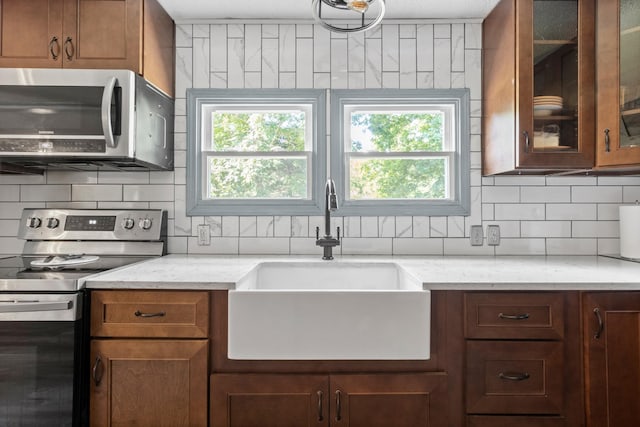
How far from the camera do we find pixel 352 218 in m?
2.28

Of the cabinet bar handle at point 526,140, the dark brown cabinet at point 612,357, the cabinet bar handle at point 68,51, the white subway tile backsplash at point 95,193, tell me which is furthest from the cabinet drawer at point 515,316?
the cabinet bar handle at point 68,51

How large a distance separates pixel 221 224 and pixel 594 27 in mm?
2094

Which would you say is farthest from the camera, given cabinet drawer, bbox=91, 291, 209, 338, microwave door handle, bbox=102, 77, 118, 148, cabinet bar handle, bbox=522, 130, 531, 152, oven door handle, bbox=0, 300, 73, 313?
cabinet bar handle, bbox=522, 130, 531, 152

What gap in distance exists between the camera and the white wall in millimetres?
2256

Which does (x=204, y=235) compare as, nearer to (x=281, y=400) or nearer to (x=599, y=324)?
(x=281, y=400)

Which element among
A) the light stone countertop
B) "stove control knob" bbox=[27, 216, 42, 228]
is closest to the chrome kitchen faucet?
the light stone countertop

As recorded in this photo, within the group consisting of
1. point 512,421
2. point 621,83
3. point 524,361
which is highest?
point 621,83

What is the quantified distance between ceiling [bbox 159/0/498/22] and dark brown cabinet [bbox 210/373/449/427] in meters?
1.79

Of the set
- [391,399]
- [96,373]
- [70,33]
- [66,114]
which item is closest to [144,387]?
[96,373]

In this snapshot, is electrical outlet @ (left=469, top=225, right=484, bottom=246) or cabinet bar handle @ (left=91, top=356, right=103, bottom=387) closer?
cabinet bar handle @ (left=91, top=356, right=103, bottom=387)

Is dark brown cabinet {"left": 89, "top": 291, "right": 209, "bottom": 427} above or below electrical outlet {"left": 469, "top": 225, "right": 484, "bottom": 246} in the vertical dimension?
below

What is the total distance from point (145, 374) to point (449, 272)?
1.25 metres

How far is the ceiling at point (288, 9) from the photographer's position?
2082 mm

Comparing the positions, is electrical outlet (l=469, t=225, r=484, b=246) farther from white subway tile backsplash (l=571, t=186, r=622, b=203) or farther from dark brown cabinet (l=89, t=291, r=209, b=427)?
dark brown cabinet (l=89, t=291, r=209, b=427)
